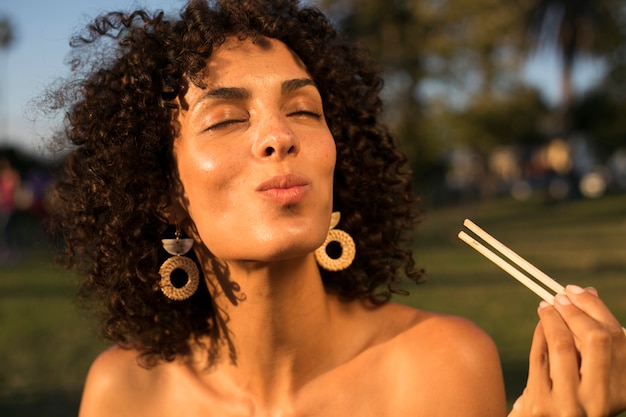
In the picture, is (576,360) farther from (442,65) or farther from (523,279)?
(442,65)

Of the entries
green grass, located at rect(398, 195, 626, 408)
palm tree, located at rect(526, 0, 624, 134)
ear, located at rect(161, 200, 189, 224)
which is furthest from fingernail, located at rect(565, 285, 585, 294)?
palm tree, located at rect(526, 0, 624, 134)

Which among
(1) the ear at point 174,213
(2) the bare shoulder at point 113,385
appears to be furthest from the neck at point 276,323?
(2) the bare shoulder at point 113,385

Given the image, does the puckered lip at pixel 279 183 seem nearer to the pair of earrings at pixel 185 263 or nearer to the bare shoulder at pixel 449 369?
the pair of earrings at pixel 185 263

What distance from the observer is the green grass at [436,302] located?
7.46m

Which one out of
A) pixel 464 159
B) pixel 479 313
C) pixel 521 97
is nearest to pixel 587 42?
pixel 521 97

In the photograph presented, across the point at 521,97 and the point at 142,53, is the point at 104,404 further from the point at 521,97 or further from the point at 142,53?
the point at 521,97

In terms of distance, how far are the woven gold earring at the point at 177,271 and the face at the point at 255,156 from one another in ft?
0.56

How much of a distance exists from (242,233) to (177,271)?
0.65 meters

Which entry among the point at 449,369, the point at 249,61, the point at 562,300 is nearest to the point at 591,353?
the point at 562,300

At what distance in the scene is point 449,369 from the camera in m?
3.06

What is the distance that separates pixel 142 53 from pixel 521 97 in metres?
43.1

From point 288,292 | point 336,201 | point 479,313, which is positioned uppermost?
point 336,201

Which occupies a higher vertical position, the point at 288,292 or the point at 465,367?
the point at 288,292

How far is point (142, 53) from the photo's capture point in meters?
3.20
